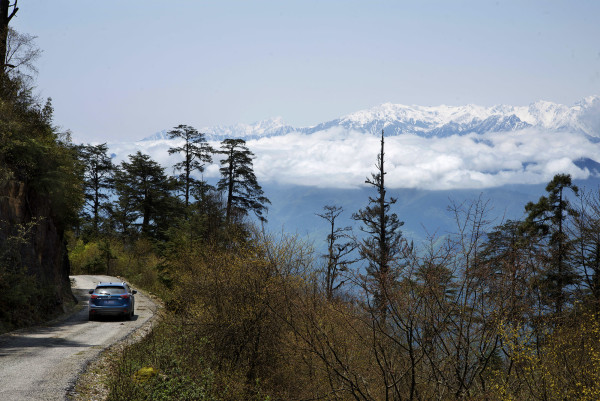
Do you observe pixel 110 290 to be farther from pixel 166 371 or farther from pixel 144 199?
pixel 144 199

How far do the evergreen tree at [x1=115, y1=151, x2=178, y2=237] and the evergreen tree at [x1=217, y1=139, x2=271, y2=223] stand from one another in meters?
9.03

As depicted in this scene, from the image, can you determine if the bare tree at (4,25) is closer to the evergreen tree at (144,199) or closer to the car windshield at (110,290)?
the car windshield at (110,290)

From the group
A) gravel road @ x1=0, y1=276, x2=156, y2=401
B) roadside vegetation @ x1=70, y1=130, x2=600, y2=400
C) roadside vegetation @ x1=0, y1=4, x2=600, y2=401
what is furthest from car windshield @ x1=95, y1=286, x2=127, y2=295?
roadside vegetation @ x1=70, y1=130, x2=600, y2=400

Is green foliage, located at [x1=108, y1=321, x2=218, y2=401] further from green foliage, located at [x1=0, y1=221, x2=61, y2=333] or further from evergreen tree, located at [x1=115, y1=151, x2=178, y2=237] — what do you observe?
evergreen tree, located at [x1=115, y1=151, x2=178, y2=237]

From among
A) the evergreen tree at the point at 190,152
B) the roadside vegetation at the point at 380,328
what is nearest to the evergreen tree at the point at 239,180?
the evergreen tree at the point at 190,152

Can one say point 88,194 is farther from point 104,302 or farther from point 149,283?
point 104,302

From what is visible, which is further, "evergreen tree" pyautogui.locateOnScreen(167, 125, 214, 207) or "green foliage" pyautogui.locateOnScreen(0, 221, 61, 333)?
"evergreen tree" pyautogui.locateOnScreen(167, 125, 214, 207)

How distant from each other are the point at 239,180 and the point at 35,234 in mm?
27376

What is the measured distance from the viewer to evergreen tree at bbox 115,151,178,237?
54656 mm

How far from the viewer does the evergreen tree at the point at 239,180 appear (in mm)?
48625

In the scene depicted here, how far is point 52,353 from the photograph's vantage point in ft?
44.2

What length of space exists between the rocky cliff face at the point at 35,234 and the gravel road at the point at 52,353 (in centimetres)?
254

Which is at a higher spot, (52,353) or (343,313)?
(343,313)

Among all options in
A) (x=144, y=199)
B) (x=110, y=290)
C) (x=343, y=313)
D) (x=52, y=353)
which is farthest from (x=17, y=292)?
(x=144, y=199)
